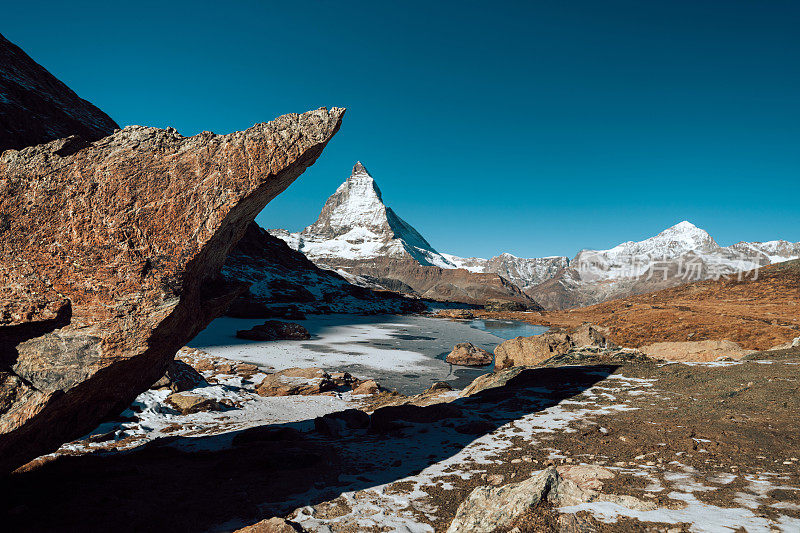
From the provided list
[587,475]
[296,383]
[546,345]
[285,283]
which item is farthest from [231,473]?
[285,283]

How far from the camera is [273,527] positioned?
543 cm

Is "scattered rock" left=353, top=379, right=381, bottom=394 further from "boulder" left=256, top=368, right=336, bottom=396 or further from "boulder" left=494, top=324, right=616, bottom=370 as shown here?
"boulder" left=494, top=324, right=616, bottom=370

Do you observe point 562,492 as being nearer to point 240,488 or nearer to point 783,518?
point 783,518

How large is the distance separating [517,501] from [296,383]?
17.1 meters

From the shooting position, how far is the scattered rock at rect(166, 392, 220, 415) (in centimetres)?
1483

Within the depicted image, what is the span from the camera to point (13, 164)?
6984 mm

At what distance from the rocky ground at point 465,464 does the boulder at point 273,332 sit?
87.5ft

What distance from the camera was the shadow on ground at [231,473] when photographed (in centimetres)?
625

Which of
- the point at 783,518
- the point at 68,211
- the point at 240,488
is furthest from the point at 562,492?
the point at 68,211

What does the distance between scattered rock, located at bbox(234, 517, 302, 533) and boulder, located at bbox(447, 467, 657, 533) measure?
7.42 ft

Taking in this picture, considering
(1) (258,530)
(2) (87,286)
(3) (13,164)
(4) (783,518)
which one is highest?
(3) (13,164)

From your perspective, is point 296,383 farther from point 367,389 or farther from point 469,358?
point 469,358

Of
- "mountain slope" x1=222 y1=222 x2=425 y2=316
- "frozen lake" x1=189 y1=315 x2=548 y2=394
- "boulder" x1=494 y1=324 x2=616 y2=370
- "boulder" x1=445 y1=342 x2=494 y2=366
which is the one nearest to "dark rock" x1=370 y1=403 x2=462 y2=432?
"frozen lake" x1=189 y1=315 x2=548 y2=394

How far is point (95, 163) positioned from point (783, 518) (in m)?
11.8
